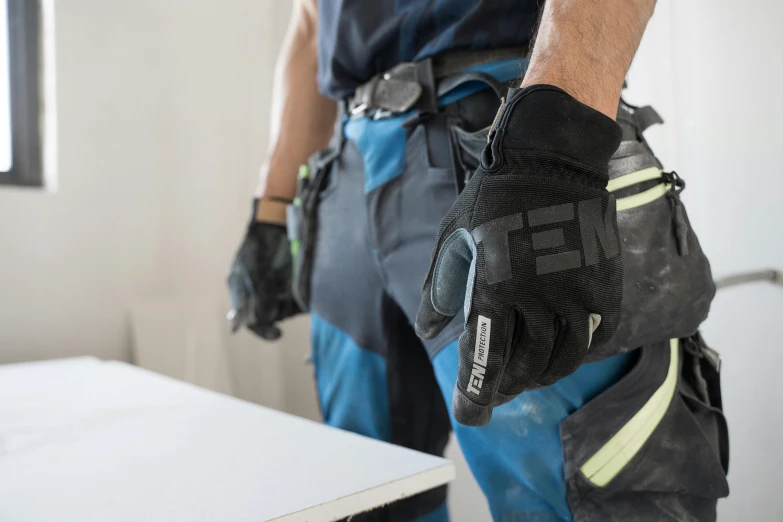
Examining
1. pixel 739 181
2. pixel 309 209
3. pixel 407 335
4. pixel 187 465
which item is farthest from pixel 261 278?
pixel 739 181


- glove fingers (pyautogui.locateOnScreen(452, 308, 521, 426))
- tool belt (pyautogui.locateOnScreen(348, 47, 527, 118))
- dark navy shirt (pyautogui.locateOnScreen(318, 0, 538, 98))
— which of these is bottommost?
glove fingers (pyautogui.locateOnScreen(452, 308, 521, 426))

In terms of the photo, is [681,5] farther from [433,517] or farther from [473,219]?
[433,517]

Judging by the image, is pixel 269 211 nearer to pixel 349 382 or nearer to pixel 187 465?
pixel 349 382

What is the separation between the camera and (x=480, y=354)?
494mm

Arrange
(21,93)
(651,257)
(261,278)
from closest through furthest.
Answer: (651,257)
(261,278)
(21,93)

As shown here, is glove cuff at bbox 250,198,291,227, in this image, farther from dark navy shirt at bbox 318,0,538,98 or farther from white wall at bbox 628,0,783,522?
white wall at bbox 628,0,783,522

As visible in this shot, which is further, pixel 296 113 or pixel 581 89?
pixel 296 113

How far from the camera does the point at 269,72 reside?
80.2 inches

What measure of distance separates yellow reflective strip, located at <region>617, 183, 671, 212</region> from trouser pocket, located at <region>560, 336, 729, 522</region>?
0.46ft

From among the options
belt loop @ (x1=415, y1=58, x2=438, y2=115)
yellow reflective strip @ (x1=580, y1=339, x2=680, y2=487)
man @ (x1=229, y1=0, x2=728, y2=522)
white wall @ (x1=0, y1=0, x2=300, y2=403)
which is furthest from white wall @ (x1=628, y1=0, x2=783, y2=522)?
A: white wall @ (x1=0, y1=0, x2=300, y2=403)

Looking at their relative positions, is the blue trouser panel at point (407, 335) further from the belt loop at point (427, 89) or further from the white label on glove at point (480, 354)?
the white label on glove at point (480, 354)

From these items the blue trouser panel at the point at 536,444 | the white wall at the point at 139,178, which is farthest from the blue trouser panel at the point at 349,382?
the white wall at the point at 139,178

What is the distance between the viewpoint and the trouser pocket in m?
0.59

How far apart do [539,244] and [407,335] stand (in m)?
0.41
